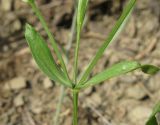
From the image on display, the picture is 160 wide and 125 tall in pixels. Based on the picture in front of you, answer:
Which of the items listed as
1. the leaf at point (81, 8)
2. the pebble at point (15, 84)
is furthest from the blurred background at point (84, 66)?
the leaf at point (81, 8)

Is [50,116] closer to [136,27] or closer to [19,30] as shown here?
[19,30]

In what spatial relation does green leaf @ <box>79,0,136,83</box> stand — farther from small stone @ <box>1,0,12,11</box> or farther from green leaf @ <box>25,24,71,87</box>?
small stone @ <box>1,0,12,11</box>

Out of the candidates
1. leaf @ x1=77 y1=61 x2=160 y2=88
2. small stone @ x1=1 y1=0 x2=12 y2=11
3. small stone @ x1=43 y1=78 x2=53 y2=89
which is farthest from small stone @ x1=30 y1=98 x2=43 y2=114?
leaf @ x1=77 y1=61 x2=160 y2=88

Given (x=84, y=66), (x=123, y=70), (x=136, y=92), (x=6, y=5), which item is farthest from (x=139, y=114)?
(x=6, y=5)

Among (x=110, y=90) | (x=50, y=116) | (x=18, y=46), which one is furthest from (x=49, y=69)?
(x=18, y=46)

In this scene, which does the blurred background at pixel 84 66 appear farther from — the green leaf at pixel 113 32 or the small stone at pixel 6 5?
the green leaf at pixel 113 32

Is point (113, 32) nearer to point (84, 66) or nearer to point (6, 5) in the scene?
point (84, 66)
